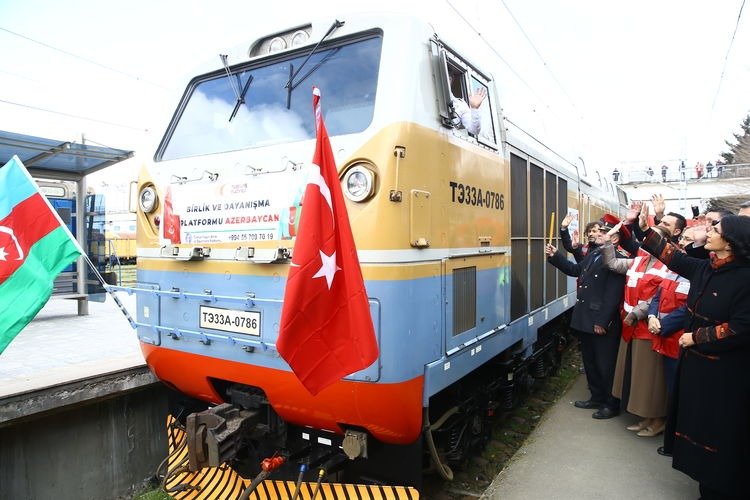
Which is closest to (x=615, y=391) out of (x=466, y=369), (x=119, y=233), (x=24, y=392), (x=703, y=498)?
(x=703, y=498)

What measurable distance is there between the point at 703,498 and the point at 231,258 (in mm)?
3470

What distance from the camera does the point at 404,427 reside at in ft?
9.50

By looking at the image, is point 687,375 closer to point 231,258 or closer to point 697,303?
point 697,303

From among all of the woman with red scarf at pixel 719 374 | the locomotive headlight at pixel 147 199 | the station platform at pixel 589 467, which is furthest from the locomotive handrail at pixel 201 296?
the woman with red scarf at pixel 719 374

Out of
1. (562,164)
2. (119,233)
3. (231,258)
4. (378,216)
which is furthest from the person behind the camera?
(119,233)

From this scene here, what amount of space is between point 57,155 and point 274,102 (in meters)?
5.31

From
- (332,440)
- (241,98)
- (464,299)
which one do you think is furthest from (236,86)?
(332,440)

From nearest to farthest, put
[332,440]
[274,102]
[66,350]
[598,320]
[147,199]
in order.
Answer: [332,440], [274,102], [147,199], [598,320], [66,350]

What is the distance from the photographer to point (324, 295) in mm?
2488

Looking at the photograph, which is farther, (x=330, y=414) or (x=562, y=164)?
(x=562, y=164)

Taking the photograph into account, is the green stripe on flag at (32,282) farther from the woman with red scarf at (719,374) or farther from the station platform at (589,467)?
the woman with red scarf at (719,374)

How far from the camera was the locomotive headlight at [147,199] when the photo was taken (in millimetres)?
3811

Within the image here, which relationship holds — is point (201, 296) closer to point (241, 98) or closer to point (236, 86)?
point (241, 98)

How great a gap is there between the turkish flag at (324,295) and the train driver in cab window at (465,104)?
1303mm
